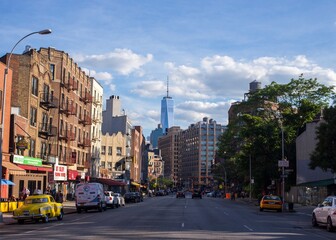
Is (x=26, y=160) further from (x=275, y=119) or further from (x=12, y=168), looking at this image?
(x=275, y=119)

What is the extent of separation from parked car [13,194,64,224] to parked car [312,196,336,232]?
14078mm

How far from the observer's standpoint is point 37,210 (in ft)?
85.3

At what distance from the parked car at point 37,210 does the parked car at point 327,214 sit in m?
14.1

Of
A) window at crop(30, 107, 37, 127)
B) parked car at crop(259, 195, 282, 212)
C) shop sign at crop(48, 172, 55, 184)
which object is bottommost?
parked car at crop(259, 195, 282, 212)

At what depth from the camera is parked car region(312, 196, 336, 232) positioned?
23.2m

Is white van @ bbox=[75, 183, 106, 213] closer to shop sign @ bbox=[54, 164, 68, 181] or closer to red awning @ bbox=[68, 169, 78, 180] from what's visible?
shop sign @ bbox=[54, 164, 68, 181]

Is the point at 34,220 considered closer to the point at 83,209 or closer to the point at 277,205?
the point at 83,209

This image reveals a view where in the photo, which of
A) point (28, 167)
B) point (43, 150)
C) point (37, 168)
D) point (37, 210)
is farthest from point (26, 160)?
point (37, 210)

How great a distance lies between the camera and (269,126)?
62.8 m

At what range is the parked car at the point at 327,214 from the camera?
23203mm

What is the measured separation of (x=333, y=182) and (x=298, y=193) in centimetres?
2002

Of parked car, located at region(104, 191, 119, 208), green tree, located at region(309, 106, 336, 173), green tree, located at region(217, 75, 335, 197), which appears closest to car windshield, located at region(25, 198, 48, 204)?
parked car, located at region(104, 191, 119, 208)

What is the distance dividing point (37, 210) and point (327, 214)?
14.4 metres

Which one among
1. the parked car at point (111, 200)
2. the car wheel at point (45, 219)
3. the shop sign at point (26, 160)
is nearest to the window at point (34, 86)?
the shop sign at point (26, 160)
